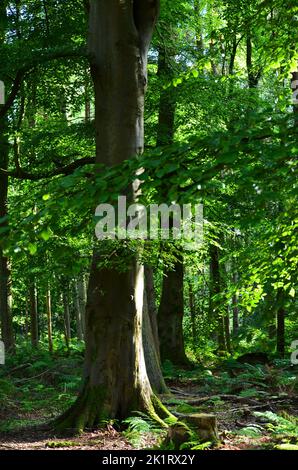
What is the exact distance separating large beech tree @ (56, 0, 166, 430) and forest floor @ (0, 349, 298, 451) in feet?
1.15

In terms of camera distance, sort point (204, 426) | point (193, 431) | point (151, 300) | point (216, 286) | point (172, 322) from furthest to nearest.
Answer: point (216, 286) < point (172, 322) < point (151, 300) < point (204, 426) < point (193, 431)

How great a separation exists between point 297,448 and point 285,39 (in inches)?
200

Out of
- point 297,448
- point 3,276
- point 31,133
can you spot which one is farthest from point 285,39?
point 3,276

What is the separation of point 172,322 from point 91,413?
797cm

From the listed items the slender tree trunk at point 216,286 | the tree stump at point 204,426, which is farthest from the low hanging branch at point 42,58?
the slender tree trunk at point 216,286

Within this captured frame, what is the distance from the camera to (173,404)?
9695 mm

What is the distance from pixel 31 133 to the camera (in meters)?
12.8

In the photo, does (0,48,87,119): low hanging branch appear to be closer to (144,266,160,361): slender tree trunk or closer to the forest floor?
(144,266,160,361): slender tree trunk

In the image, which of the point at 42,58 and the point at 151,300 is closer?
the point at 42,58

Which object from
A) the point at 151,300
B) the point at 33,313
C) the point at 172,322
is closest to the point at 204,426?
the point at 151,300

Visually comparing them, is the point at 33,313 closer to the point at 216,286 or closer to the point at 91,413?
the point at 216,286

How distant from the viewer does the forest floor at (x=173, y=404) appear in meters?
6.75
